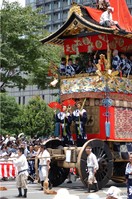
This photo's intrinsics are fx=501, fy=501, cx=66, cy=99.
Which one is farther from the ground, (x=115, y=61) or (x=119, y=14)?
(x=119, y=14)

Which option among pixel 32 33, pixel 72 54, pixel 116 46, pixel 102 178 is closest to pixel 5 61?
pixel 32 33

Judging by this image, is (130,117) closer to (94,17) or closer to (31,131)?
(94,17)

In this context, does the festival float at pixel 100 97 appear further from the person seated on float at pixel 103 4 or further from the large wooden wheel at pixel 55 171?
the person seated on float at pixel 103 4

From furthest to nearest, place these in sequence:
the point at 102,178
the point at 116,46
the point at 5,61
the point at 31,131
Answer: the point at 31,131, the point at 5,61, the point at 116,46, the point at 102,178

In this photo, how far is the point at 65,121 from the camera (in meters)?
16.7

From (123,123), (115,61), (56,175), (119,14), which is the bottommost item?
(56,175)

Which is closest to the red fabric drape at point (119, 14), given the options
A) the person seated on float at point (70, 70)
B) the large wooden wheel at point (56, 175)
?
the person seated on float at point (70, 70)

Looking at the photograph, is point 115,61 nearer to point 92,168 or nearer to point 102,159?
point 102,159

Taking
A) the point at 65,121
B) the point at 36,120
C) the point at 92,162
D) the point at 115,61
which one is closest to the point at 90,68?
the point at 115,61

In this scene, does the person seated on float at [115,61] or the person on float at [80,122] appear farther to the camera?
the person seated on float at [115,61]

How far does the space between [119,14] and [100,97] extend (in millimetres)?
3674

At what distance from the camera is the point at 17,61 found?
82.1 feet

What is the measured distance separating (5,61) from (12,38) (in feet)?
4.24

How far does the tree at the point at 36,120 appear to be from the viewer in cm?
5344
